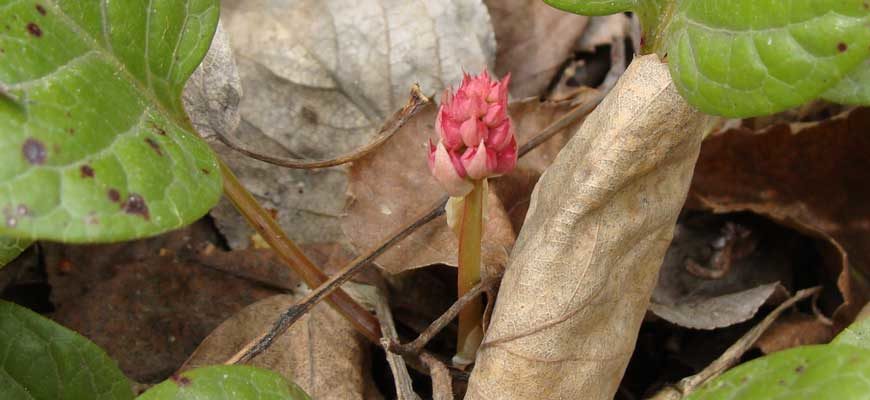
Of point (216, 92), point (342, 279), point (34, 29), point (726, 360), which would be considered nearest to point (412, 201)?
point (342, 279)

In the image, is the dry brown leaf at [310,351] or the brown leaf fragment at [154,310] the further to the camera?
the brown leaf fragment at [154,310]

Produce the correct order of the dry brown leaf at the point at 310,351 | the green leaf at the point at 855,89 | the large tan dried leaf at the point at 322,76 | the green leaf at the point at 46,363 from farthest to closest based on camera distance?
the large tan dried leaf at the point at 322,76 → the dry brown leaf at the point at 310,351 → the green leaf at the point at 46,363 → the green leaf at the point at 855,89

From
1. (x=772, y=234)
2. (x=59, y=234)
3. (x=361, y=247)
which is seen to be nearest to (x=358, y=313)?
(x=361, y=247)

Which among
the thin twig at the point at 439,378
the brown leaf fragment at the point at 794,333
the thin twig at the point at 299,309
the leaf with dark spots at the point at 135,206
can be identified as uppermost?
the leaf with dark spots at the point at 135,206

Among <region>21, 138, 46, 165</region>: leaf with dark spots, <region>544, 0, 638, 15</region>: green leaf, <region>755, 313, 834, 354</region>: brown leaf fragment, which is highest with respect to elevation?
<region>21, 138, 46, 165</region>: leaf with dark spots

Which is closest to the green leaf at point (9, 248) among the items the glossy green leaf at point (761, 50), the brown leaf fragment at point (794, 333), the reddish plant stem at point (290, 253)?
the reddish plant stem at point (290, 253)

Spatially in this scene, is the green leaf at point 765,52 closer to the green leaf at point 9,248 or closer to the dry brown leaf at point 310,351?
the dry brown leaf at point 310,351

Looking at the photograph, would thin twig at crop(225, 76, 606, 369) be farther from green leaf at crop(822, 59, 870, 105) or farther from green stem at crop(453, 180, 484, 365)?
green leaf at crop(822, 59, 870, 105)

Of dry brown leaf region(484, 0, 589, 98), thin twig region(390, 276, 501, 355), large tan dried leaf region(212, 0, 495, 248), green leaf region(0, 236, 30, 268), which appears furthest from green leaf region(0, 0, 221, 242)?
dry brown leaf region(484, 0, 589, 98)
